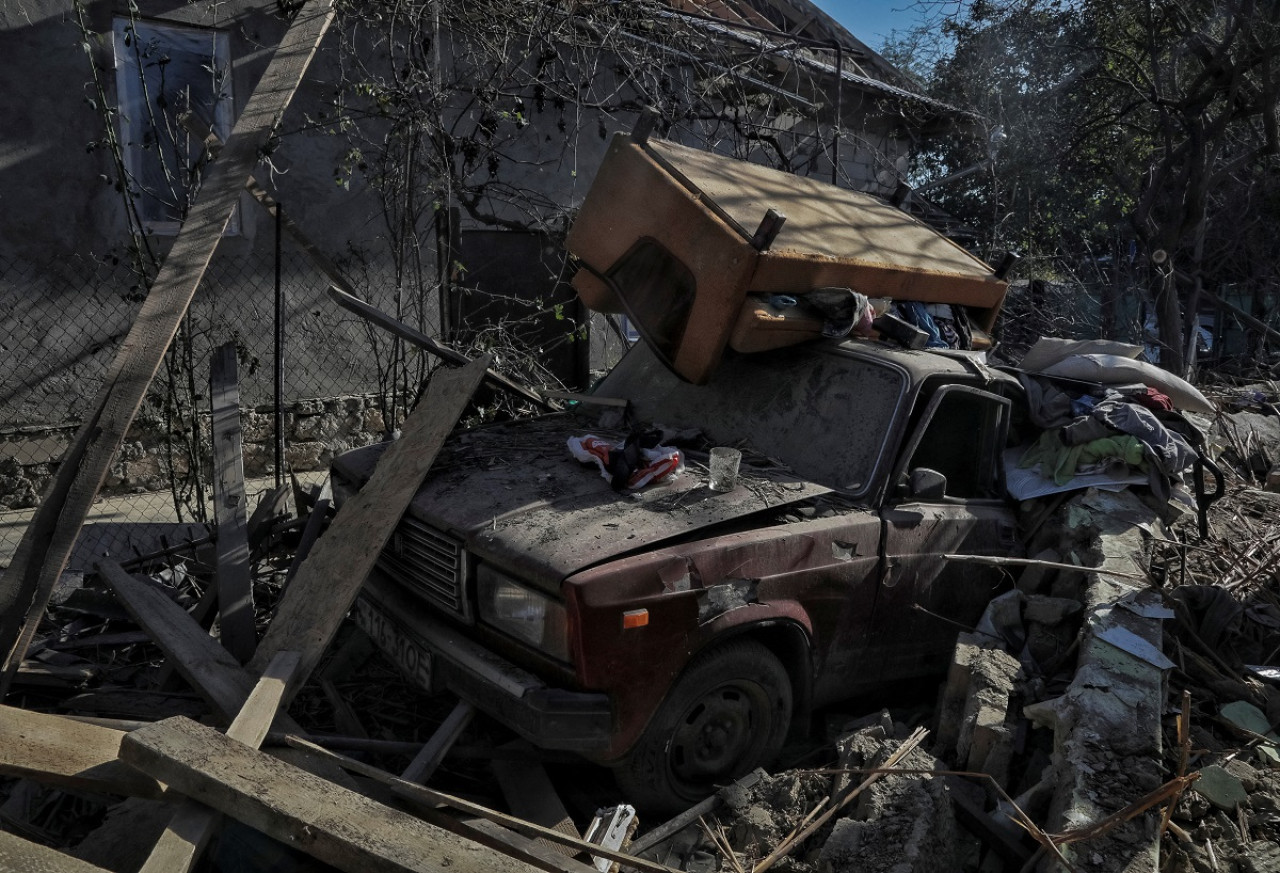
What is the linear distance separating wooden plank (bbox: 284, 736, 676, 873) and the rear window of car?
180 cm

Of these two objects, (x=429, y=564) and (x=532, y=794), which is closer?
(x=532, y=794)

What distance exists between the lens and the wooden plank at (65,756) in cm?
275

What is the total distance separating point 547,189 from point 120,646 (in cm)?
635

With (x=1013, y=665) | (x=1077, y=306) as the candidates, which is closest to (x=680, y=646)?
(x=1013, y=665)

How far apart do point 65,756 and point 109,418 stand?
153cm

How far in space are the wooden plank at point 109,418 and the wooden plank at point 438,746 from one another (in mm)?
1631

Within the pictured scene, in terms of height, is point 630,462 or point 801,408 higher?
point 801,408

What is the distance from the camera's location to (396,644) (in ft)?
12.2

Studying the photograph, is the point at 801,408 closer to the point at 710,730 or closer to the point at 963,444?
the point at 963,444

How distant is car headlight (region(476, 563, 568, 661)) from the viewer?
3.20 m

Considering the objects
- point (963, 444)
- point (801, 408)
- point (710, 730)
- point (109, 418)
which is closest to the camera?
point (710, 730)

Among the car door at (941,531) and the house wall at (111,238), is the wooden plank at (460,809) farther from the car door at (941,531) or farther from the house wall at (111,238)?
the house wall at (111,238)

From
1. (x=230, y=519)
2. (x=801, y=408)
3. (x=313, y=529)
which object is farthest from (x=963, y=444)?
(x=230, y=519)

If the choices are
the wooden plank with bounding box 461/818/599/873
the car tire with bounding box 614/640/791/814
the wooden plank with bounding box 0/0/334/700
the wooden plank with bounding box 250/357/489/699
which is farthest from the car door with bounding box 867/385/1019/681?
the wooden plank with bounding box 0/0/334/700
